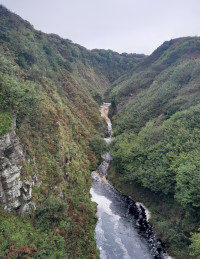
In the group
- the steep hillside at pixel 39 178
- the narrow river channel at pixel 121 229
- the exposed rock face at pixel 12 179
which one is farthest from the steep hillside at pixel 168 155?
the exposed rock face at pixel 12 179

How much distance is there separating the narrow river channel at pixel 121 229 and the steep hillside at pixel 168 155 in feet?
7.77

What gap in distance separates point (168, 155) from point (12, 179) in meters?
30.7

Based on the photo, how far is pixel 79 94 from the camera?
81.1 m

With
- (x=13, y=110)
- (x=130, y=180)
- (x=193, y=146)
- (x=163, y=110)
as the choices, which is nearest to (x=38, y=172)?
(x=13, y=110)

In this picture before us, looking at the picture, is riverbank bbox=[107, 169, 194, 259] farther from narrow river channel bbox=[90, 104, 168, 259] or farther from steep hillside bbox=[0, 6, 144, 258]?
steep hillside bbox=[0, 6, 144, 258]

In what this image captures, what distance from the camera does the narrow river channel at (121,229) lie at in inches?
1302

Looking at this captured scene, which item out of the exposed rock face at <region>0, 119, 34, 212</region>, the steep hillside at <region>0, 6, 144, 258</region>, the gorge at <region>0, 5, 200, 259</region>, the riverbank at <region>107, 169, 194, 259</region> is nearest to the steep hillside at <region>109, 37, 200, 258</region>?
the riverbank at <region>107, 169, 194, 259</region>

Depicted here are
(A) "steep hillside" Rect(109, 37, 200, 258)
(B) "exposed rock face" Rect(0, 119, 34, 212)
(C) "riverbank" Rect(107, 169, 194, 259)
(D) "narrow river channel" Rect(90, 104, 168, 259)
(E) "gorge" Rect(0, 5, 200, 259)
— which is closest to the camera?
(B) "exposed rock face" Rect(0, 119, 34, 212)

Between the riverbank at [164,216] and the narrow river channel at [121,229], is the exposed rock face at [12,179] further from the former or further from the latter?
the riverbank at [164,216]

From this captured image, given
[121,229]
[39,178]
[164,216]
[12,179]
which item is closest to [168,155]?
[164,216]

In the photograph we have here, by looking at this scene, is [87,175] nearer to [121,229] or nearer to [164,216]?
[121,229]

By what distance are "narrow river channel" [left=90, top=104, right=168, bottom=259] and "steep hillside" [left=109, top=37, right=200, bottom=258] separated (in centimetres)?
237

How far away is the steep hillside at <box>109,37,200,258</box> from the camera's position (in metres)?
35.2

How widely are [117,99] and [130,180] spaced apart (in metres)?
55.5
